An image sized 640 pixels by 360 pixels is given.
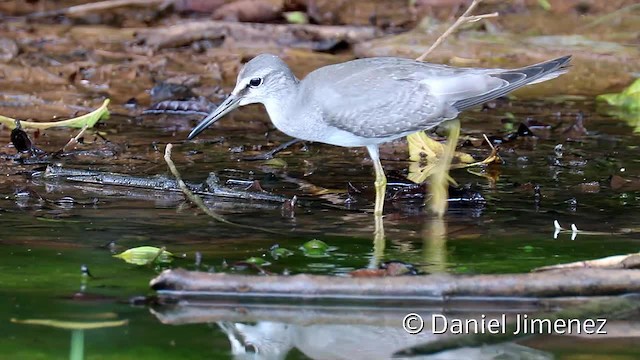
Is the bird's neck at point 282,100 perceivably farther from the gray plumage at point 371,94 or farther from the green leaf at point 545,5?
the green leaf at point 545,5

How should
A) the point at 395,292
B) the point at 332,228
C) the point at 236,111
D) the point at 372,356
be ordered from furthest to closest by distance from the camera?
the point at 236,111
the point at 332,228
the point at 395,292
the point at 372,356

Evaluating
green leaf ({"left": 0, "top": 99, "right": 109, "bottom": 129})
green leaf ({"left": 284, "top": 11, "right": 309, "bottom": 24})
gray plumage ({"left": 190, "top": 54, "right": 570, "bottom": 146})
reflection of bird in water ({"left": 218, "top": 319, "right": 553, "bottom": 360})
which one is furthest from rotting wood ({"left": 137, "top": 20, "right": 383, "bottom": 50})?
reflection of bird in water ({"left": 218, "top": 319, "right": 553, "bottom": 360})

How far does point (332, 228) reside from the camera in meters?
5.98

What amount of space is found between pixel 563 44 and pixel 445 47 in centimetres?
103

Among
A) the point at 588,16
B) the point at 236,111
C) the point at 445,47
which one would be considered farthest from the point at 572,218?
the point at 588,16

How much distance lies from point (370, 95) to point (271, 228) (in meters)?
1.11

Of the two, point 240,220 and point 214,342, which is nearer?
point 214,342

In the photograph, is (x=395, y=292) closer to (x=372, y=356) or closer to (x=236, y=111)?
(x=372, y=356)

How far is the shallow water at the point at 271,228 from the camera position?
4457 mm

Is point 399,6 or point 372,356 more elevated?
point 399,6

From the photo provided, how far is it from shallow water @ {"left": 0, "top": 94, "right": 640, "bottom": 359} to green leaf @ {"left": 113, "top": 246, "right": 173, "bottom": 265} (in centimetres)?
5

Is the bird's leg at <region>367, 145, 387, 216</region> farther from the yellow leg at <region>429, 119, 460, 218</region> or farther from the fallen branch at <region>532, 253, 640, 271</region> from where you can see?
the fallen branch at <region>532, 253, 640, 271</region>

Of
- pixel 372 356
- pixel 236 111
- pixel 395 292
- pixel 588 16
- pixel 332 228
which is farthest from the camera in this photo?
pixel 588 16

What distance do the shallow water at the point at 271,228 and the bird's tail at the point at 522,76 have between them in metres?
0.49
